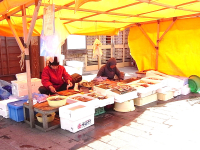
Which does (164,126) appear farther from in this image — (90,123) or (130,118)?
(90,123)

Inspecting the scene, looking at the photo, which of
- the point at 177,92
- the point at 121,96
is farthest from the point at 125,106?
the point at 177,92

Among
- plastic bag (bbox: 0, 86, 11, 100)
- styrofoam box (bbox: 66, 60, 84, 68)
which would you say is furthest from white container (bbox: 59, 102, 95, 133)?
styrofoam box (bbox: 66, 60, 84, 68)

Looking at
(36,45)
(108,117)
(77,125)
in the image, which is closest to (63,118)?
(77,125)

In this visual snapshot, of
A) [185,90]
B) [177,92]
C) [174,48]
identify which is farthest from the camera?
[174,48]

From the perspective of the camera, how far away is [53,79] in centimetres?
589

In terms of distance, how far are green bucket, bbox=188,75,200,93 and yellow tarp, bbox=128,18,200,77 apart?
151 mm

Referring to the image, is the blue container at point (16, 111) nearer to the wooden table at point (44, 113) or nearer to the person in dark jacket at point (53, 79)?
the wooden table at point (44, 113)

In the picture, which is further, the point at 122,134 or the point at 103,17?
the point at 103,17

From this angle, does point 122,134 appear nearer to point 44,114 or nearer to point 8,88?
point 44,114

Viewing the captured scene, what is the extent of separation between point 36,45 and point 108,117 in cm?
604

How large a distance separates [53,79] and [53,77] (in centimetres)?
7

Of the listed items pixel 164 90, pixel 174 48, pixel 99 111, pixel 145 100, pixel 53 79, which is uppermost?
pixel 174 48

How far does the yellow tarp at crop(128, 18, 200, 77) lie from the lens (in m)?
6.73

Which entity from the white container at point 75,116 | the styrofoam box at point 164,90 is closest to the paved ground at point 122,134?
the white container at point 75,116
